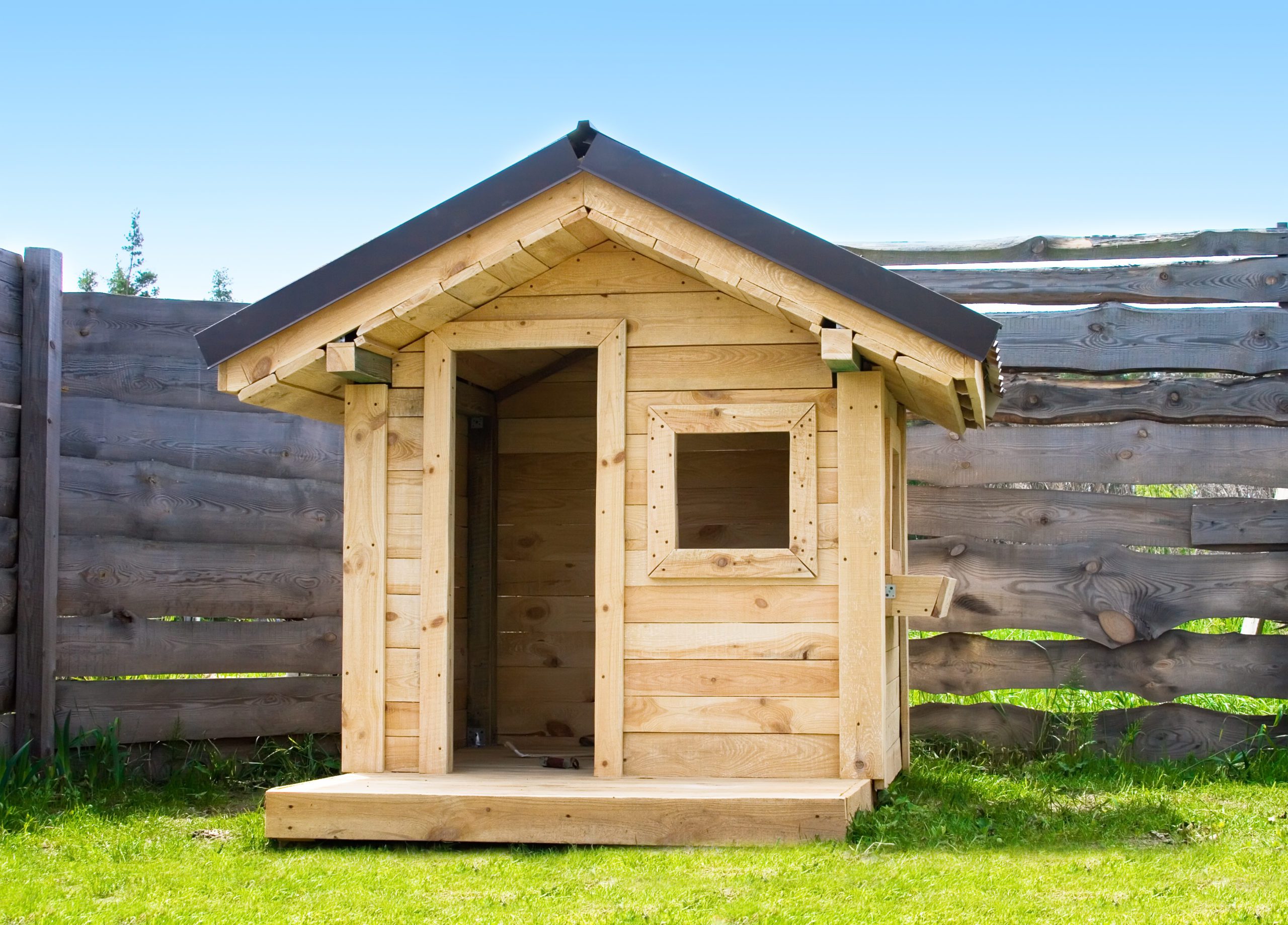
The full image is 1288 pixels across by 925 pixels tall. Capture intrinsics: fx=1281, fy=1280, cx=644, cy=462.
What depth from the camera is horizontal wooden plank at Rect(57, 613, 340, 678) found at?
21.3ft

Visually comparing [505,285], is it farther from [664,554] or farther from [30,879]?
[30,879]

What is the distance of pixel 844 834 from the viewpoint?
4609 mm

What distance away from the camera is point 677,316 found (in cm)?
554

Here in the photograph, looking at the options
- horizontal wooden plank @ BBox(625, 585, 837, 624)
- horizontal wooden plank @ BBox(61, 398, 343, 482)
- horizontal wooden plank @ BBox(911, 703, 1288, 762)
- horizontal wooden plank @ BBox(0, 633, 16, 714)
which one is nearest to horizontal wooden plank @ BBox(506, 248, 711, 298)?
horizontal wooden plank @ BBox(625, 585, 837, 624)

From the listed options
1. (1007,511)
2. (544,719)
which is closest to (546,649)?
(544,719)

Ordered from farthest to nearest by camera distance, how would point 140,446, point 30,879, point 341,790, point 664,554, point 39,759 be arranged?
point 140,446 → point 39,759 → point 664,554 → point 341,790 → point 30,879

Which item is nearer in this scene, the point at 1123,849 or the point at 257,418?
the point at 1123,849

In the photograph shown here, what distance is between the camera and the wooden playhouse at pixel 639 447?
5.05m

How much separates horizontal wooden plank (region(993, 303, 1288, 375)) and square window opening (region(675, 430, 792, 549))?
61.2 inches

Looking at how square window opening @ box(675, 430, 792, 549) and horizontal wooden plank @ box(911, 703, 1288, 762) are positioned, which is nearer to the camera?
square window opening @ box(675, 430, 792, 549)

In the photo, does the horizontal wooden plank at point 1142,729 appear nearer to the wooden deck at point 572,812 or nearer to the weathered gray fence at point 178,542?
the wooden deck at point 572,812

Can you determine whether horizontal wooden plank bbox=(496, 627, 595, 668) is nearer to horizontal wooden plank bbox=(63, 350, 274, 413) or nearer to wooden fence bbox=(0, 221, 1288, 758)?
wooden fence bbox=(0, 221, 1288, 758)

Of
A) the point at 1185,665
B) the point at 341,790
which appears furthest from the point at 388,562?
the point at 1185,665

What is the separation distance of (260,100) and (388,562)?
19344mm
